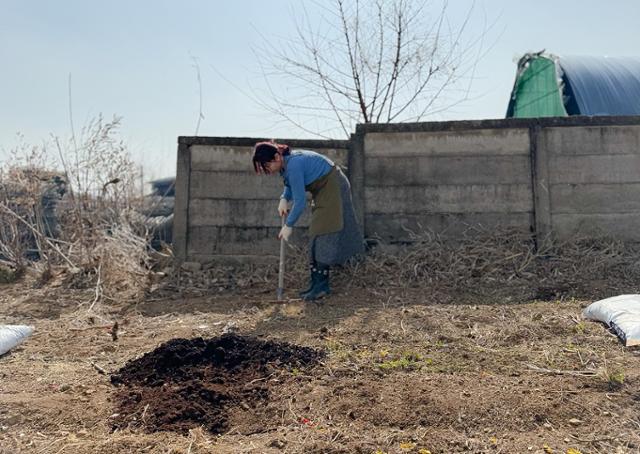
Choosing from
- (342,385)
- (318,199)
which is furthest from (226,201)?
(342,385)

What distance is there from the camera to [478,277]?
4.52 metres

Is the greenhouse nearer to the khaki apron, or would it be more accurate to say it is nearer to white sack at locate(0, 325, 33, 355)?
the khaki apron

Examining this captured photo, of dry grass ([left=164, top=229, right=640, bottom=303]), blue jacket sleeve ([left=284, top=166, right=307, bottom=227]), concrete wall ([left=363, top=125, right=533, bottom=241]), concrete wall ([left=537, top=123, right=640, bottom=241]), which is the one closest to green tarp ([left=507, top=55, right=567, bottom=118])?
concrete wall ([left=537, top=123, right=640, bottom=241])

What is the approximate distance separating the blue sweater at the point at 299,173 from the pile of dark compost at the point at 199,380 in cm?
136

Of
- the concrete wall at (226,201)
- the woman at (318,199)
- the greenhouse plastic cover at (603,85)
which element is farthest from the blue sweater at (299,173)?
the greenhouse plastic cover at (603,85)

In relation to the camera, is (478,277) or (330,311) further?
(478,277)

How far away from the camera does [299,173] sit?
414 centimetres

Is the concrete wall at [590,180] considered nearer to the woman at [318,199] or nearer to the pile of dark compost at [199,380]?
the woman at [318,199]

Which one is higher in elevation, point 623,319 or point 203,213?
point 203,213

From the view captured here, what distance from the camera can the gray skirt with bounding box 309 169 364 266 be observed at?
433 cm

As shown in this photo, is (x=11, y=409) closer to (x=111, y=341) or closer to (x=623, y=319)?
(x=111, y=341)

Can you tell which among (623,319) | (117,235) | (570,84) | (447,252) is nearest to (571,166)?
(447,252)

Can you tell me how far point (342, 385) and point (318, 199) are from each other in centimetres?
226

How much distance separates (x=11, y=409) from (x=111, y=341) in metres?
1.16
